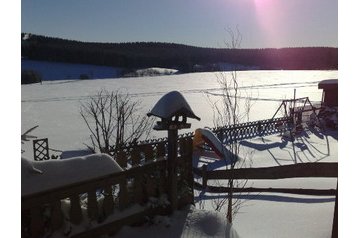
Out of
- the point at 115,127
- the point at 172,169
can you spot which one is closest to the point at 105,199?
the point at 172,169

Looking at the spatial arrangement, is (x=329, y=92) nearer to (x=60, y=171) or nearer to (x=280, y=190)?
(x=280, y=190)

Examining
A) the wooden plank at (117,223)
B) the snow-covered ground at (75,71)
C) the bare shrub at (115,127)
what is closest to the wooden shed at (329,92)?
the bare shrub at (115,127)

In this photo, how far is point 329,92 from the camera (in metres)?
23.8

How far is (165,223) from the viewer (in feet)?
12.2

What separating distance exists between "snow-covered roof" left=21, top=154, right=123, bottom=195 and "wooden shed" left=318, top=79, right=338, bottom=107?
72.1 ft

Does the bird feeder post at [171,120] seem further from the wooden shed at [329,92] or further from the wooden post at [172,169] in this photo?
the wooden shed at [329,92]

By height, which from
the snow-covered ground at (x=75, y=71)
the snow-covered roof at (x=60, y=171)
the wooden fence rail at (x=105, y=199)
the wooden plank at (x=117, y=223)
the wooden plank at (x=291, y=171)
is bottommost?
the wooden plank at (x=291, y=171)

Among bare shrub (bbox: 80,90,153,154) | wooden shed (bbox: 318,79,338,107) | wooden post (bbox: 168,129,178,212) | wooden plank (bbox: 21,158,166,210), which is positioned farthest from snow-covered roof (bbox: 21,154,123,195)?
wooden shed (bbox: 318,79,338,107)

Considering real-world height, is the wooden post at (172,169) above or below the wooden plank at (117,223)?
above

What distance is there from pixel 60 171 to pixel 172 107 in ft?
4.51

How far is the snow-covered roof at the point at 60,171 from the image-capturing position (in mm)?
2951

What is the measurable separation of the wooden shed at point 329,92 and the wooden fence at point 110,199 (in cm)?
2100
